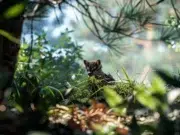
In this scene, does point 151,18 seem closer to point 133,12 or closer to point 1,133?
point 133,12

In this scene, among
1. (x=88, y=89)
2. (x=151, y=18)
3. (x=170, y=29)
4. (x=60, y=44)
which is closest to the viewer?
(x=88, y=89)

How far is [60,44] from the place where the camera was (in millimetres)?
2973

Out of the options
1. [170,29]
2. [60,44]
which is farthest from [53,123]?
[60,44]

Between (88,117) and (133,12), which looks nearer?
(88,117)

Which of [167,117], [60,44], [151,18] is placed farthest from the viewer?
[60,44]

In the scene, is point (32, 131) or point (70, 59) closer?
point (32, 131)

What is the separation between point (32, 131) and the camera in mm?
320

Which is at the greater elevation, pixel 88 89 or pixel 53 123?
pixel 53 123

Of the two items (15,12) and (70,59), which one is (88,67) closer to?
(15,12)

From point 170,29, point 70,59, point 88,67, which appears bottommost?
point 70,59

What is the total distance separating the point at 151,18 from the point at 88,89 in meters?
0.54

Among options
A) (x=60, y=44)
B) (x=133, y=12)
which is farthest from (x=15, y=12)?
(x=60, y=44)

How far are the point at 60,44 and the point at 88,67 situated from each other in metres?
1.52

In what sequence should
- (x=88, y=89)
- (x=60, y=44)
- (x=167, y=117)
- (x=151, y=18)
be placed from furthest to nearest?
(x=60, y=44), (x=151, y=18), (x=88, y=89), (x=167, y=117)
